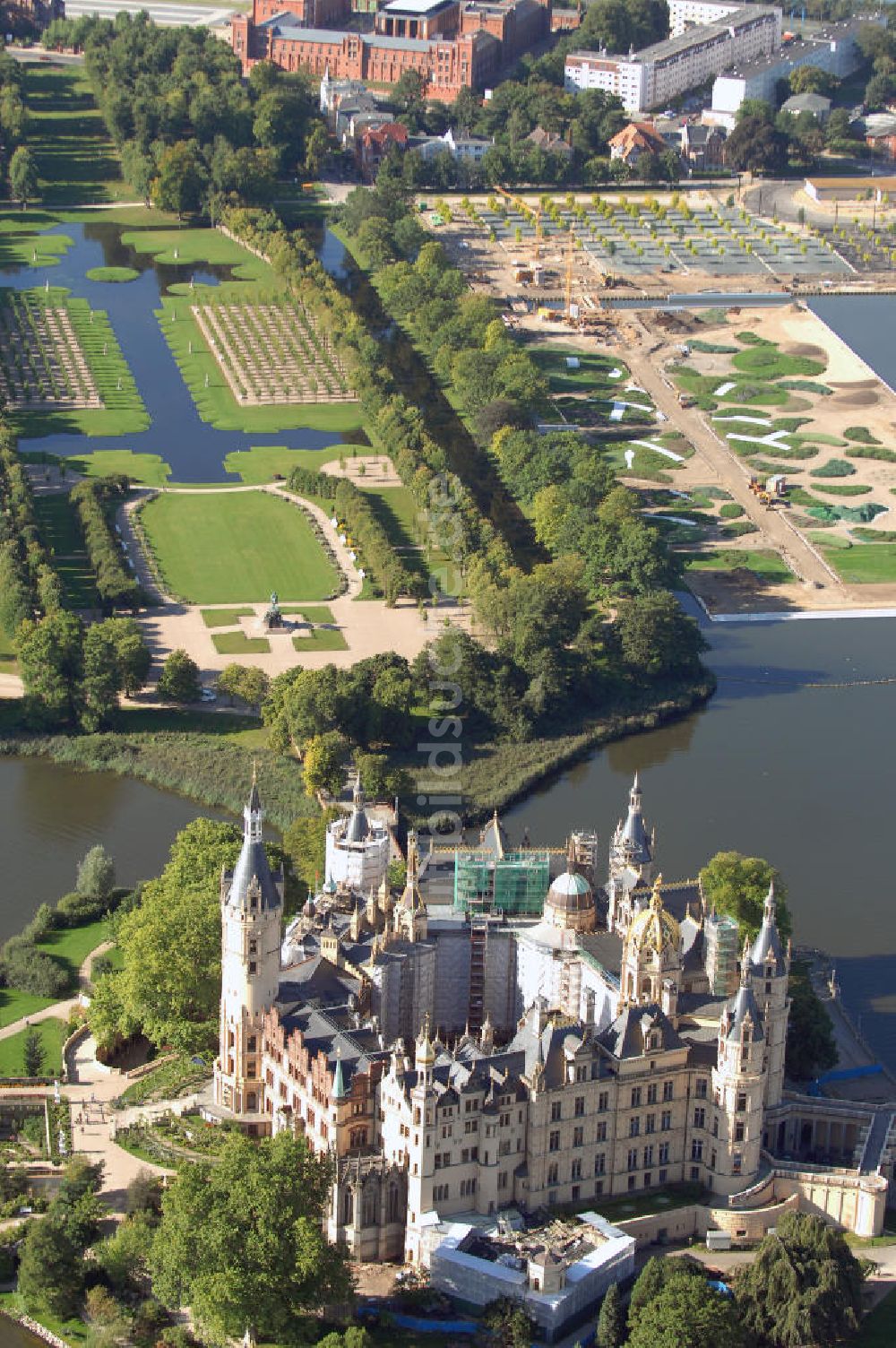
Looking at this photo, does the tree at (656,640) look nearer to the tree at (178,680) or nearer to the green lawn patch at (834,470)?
the tree at (178,680)

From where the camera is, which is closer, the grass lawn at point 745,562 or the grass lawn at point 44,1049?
the grass lawn at point 44,1049

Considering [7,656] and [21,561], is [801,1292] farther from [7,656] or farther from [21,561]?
[21,561]

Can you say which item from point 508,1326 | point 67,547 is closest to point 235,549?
point 67,547

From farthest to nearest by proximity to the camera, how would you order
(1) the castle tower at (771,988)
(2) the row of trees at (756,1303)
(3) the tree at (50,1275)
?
(1) the castle tower at (771,988)
(3) the tree at (50,1275)
(2) the row of trees at (756,1303)

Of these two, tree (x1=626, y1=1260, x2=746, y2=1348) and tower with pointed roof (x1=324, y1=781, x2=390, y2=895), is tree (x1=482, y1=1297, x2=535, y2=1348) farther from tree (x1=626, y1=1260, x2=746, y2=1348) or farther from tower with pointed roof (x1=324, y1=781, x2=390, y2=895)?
tower with pointed roof (x1=324, y1=781, x2=390, y2=895)

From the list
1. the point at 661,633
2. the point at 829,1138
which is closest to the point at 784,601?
the point at 661,633

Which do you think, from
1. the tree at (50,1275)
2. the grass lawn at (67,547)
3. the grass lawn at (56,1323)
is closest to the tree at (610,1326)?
the grass lawn at (56,1323)

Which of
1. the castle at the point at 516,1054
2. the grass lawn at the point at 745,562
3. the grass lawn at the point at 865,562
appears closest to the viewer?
the castle at the point at 516,1054

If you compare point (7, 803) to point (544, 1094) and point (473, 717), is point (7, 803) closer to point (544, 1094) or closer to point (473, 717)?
point (473, 717)
